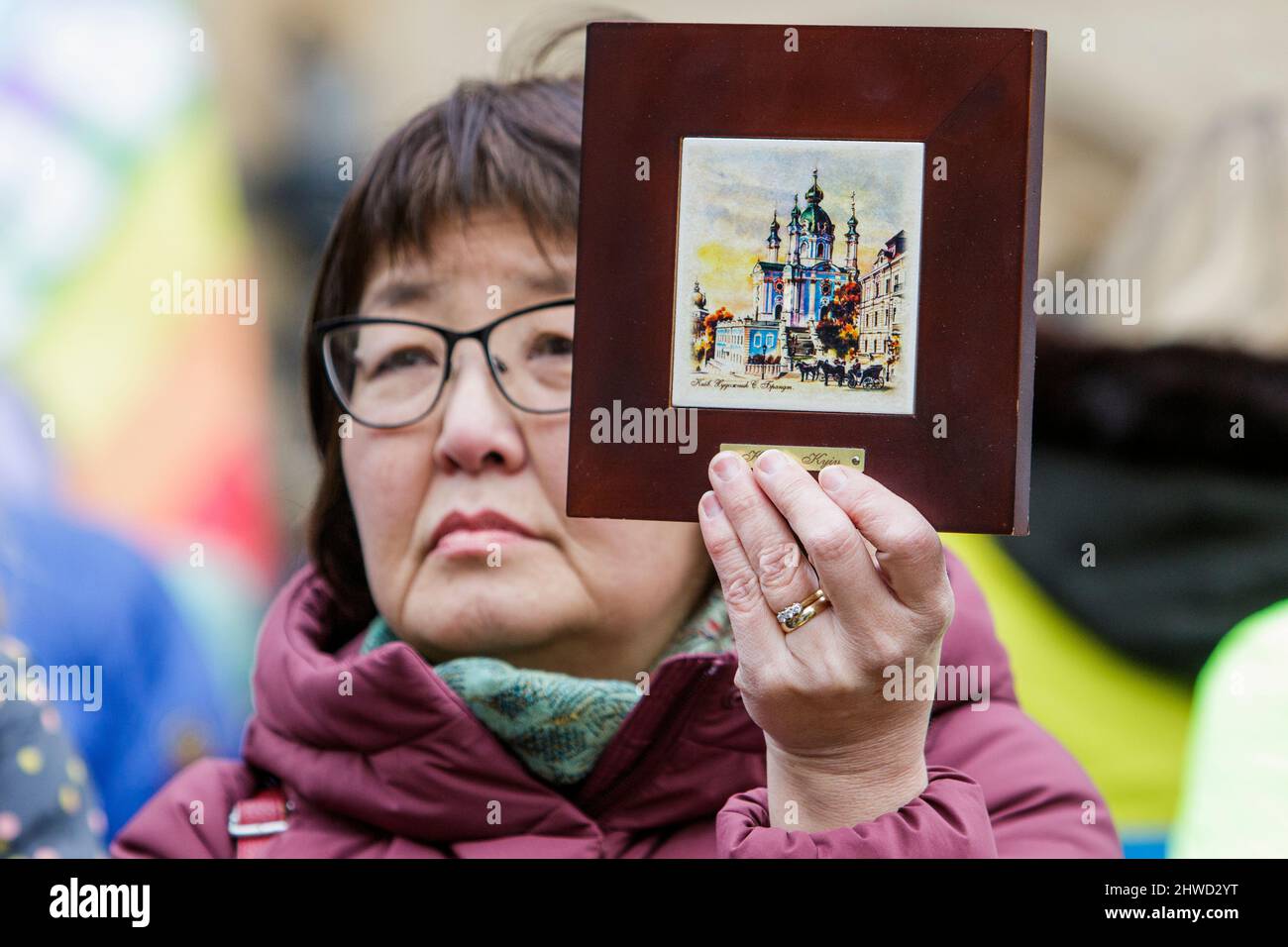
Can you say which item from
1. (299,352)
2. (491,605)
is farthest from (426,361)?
(299,352)

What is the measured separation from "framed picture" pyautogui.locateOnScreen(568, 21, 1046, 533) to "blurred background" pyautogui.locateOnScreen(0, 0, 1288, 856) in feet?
1.62

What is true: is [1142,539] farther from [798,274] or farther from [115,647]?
[115,647]

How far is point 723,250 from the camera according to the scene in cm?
Answer: 114

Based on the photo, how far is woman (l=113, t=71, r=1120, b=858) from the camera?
131cm

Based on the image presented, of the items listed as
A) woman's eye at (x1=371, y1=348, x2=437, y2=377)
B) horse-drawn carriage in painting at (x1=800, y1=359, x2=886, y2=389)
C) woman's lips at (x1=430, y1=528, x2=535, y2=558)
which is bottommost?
woman's lips at (x1=430, y1=528, x2=535, y2=558)

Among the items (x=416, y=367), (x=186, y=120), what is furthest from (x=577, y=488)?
(x=186, y=120)

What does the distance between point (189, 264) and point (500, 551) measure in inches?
65.3

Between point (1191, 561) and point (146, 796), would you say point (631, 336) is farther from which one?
point (1191, 561)

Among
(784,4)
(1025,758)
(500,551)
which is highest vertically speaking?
(784,4)

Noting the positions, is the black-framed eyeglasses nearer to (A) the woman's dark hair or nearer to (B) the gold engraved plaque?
(A) the woman's dark hair

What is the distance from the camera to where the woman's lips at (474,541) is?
4.36ft

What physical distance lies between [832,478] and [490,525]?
1.30 ft

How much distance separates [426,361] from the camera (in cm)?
140

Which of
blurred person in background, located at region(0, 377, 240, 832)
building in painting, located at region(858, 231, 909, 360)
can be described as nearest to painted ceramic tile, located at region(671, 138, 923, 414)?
building in painting, located at region(858, 231, 909, 360)
